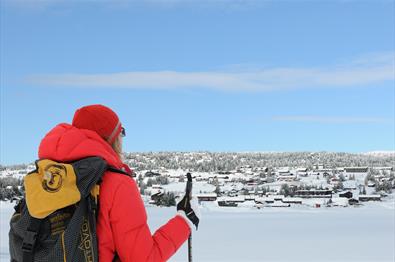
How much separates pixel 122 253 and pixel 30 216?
0.30 m

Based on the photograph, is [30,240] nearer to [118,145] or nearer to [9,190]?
[118,145]

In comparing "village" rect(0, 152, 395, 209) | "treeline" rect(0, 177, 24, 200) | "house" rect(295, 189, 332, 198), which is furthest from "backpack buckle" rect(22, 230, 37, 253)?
"house" rect(295, 189, 332, 198)

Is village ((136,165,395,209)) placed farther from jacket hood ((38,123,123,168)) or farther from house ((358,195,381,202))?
jacket hood ((38,123,123,168))

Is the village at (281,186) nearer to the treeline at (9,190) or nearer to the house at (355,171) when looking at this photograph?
the house at (355,171)

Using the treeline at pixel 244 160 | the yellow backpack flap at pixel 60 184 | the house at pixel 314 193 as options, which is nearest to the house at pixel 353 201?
the house at pixel 314 193

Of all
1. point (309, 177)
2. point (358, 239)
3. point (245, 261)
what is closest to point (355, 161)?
point (309, 177)

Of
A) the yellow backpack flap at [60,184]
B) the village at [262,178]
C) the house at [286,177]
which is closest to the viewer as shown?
the yellow backpack flap at [60,184]

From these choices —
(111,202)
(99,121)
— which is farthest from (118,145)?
Answer: (111,202)

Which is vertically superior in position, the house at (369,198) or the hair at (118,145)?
the hair at (118,145)

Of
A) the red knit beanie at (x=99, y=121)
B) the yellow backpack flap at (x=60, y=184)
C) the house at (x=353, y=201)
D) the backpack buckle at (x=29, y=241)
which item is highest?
the red knit beanie at (x=99, y=121)

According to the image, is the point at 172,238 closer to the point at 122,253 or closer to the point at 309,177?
the point at 122,253

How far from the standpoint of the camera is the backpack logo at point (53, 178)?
168cm

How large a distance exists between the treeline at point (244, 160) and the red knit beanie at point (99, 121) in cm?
7947

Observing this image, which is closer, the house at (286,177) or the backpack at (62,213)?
the backpack at (62,213)
